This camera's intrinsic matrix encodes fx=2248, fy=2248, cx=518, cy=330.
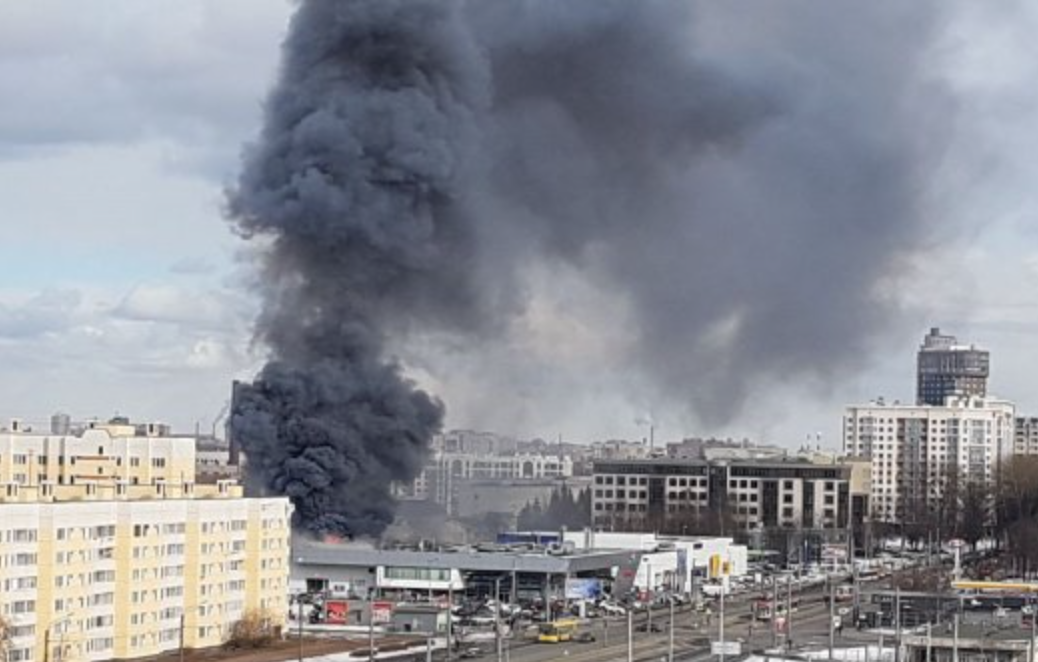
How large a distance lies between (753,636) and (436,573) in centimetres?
928

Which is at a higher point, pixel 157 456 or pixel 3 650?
pixel 157 456

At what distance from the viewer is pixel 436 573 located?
47094mm

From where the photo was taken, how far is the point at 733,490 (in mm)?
82750

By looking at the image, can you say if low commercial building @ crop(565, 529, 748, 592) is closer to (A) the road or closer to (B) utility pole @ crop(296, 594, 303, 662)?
(A) the road

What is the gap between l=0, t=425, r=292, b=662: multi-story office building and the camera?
105ft

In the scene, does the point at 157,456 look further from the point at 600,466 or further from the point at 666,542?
the point at 600,466

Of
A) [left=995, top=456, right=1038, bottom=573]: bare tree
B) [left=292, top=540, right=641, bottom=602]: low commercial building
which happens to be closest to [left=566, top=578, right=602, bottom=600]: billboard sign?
[left=292, top=540, right=641, bottom=602]: low commercial building

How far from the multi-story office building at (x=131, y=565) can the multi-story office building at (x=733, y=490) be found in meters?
42.5

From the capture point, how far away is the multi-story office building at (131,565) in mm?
32125

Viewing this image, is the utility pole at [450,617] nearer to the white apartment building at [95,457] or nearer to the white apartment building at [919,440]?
the white apartment building at [95,457]

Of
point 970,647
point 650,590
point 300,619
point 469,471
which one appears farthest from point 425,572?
point 469,471

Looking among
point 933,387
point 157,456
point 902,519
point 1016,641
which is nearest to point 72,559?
point 157,456

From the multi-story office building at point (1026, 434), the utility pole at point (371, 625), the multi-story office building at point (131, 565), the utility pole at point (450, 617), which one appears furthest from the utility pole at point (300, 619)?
the multi-story office building at point (1026, 434)

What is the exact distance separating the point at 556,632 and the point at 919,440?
71.7 metres
